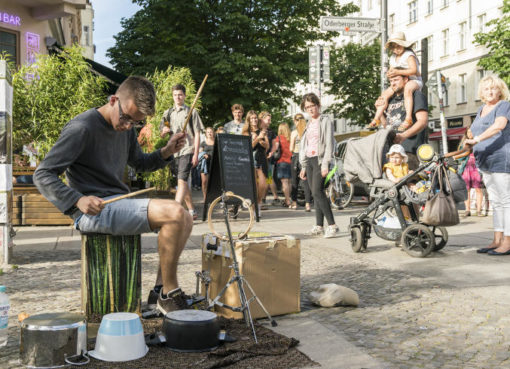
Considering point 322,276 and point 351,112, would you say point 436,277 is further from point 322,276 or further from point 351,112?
point 351,112

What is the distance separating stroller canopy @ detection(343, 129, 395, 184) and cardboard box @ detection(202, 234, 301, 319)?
3134 millimetres

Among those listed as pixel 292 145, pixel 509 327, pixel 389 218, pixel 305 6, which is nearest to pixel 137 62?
pixel 305 6

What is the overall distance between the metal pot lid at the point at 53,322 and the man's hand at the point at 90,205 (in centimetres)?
62

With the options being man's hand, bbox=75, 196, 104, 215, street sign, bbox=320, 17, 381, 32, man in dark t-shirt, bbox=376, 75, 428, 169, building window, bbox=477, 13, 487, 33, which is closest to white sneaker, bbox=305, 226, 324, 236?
man in dark t-shirt, bbox=376, 75, 428, 169

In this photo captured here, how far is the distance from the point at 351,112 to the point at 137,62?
22192mm

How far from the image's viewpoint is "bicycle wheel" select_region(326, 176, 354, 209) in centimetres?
1399

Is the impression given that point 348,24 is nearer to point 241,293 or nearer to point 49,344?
point 241,293

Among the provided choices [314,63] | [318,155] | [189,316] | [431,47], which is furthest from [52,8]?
[431,47]

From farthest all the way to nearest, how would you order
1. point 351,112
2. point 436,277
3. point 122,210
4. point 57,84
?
point 351,112
point 57,84
point 436,277
point 122,210

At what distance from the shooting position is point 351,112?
44656mm

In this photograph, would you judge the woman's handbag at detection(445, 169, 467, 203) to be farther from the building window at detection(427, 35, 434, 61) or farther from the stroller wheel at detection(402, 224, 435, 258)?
Answer: the building window at detection(427, 35, 434, 61)

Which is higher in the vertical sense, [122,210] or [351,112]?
[351,112]

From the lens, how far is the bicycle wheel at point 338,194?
14.0m

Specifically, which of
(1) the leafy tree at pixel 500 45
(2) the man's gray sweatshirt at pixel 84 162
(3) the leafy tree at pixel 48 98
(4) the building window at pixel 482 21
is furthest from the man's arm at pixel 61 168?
(4) the building window at pixel 482 21
